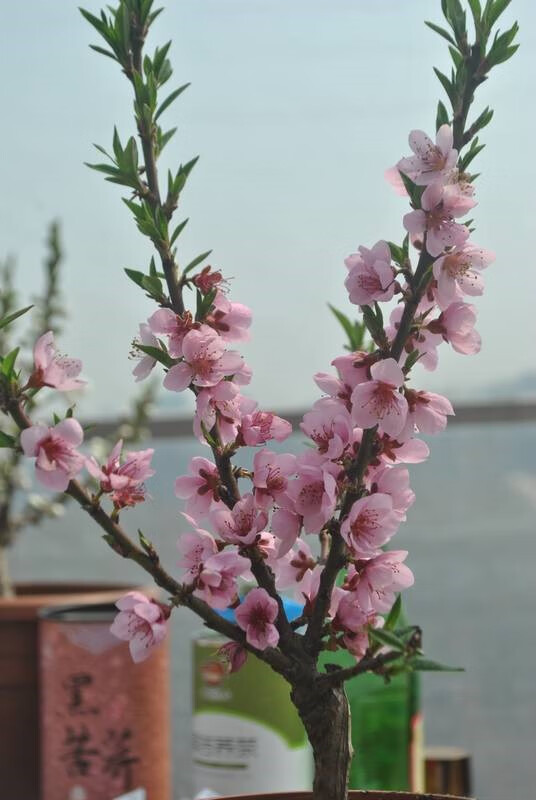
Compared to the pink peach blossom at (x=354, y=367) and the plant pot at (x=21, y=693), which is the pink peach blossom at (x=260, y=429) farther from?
the plant pot at (x=21, y=693)

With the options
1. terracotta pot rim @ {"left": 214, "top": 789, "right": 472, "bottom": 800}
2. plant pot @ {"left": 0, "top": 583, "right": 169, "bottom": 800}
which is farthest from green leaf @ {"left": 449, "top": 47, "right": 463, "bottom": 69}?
plant pot @ {"left": 0, "top": 583, "right": 169, "bottom": 800}

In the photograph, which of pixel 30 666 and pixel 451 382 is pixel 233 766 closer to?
pixel 30 666

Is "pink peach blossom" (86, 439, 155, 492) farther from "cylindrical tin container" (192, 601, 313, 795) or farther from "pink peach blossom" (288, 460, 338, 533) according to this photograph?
"cylindrical tin container" (192, 601, 313, 795)

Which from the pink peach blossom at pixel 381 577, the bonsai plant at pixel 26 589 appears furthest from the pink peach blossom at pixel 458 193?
the bonsai plant at pixel 26 589

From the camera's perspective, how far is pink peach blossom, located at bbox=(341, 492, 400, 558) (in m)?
0.33

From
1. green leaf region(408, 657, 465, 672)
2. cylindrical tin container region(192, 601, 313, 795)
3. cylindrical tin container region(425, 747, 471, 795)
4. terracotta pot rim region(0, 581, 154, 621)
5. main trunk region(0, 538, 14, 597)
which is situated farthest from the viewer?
main trunk region(0, 538, 14, 597)

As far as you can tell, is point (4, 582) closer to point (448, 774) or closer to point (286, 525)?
point (448, 774)

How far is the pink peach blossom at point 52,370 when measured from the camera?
13.8 inches

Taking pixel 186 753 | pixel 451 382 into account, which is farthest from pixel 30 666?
pixel 451 382

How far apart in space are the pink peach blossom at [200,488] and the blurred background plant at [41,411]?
84cm

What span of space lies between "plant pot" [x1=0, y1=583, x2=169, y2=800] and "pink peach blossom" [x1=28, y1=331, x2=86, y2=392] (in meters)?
0.68

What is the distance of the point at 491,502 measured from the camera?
1.40 meters

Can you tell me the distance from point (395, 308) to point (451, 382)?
1.02 m

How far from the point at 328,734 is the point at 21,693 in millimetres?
731
